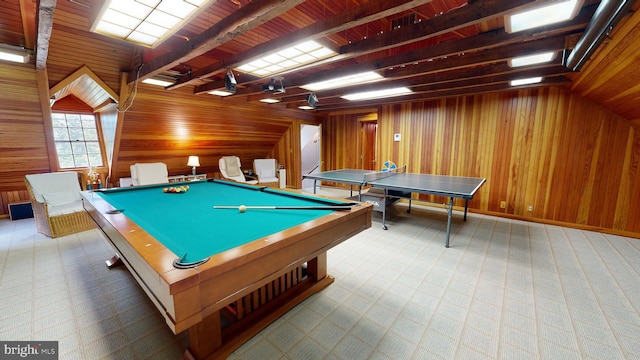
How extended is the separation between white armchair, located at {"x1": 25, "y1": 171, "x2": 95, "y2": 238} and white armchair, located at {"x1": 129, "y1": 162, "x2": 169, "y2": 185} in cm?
105

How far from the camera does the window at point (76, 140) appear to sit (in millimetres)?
5133

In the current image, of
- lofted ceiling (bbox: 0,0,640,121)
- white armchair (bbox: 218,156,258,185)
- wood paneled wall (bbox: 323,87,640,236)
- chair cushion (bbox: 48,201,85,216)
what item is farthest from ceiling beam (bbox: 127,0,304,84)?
wood paneled wall (bbox: 323,87,640,236)

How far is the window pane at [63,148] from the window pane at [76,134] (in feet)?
0.53

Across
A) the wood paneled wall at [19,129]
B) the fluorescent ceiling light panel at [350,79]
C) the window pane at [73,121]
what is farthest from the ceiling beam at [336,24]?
the window pane at [73,121]

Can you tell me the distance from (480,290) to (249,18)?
10.1 ft

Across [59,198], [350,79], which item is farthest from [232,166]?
[350,79]

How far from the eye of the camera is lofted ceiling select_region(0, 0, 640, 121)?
1814 millimetres

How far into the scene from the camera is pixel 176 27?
2.00 m

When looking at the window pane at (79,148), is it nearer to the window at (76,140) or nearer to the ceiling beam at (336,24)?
the window at (76,140)

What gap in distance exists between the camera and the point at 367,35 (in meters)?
3.00

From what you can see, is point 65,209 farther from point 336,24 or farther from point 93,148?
point 336,24

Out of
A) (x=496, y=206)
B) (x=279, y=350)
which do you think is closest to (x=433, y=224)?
(x=496, y=206)

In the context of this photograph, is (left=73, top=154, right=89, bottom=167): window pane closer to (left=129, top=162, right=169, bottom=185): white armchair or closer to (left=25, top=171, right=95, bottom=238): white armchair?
(left=129, top=162, right=169, bottom=185): white armchair

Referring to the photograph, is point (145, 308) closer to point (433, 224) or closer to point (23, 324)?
point (23, 324)
